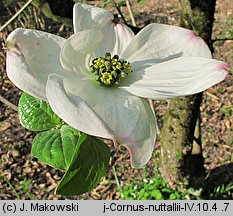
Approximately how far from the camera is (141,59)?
627mm

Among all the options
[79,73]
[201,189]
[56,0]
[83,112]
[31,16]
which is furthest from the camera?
[31,16]

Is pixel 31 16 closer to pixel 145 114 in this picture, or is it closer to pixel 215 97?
pixel 215 97

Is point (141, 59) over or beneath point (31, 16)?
over

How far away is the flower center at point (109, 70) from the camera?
0.60 meters

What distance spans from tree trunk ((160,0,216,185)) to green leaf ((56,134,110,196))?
23.5 inches

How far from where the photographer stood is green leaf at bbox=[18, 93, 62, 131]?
0.64 meters

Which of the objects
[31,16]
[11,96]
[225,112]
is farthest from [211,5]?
[31,16]

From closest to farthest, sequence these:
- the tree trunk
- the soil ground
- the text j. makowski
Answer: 1. the tree trunk
2. the text j. makowski
3. the soil ground

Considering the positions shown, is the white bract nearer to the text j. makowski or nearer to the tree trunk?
the tree trunk

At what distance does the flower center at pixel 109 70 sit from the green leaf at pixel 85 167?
10 centimetres

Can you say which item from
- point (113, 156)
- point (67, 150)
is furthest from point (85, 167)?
point (113, 156)

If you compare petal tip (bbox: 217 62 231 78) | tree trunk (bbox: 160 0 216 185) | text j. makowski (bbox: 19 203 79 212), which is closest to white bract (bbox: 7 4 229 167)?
petal tip (bbox: 217 62 231 78)

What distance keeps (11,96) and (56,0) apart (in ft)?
5.14

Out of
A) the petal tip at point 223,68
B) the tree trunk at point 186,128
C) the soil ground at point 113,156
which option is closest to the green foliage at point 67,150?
the petal tip at point 223,68
